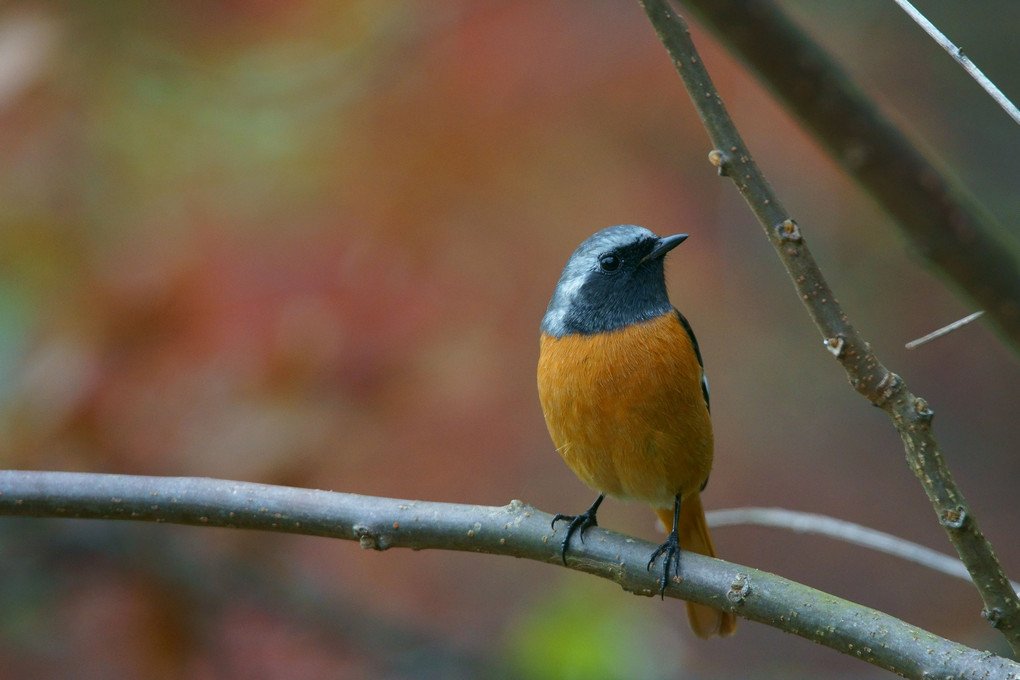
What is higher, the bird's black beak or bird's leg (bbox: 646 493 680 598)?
the bird's black beak

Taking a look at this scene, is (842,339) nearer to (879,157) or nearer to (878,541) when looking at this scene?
(879,157)

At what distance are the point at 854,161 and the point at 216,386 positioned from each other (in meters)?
2.65

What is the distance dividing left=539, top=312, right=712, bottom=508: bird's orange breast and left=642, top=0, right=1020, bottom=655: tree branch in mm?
1178

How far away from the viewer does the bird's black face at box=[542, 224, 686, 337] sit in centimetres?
336

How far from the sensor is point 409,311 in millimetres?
4293

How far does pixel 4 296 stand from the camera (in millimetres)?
3305

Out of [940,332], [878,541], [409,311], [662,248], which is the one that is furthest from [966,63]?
[409,311]

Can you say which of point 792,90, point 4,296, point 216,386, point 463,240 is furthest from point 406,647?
point 792,90

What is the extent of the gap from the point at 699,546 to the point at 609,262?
52.0 inches

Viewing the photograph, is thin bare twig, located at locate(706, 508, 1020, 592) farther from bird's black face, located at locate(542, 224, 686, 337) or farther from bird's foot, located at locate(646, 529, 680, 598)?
bird's black face, located at locate(542, 224, 686, 337)

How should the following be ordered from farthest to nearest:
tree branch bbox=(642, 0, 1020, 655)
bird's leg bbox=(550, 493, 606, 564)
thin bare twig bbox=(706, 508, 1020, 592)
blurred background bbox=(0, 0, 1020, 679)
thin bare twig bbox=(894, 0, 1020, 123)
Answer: blurred background bbox=(0, 0, 1020, 679) < bird's leg bbox=(550, 493, 606, 564) < thin bare twig bbox=(706, 508, 1020, 592) < tree branch bbox=(642, 0, 1020, 655) < thin bare twig bbox=(894, 0, 1020, 123)

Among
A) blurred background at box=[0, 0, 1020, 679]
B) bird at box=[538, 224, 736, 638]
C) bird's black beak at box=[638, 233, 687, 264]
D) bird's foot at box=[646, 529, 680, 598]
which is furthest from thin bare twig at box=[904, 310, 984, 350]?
bird's black beak at box=[638, 233, 687, 264]

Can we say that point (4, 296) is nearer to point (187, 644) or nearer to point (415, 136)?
point (187, 644)

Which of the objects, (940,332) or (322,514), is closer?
(940,332)
